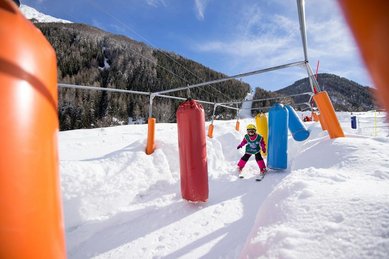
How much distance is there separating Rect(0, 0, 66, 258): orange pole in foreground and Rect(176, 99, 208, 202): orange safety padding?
244cm

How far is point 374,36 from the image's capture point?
0.56m

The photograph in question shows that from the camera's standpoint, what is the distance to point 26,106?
0.99 meters

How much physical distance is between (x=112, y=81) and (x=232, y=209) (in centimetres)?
7592

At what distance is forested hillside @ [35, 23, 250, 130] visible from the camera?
54.1m

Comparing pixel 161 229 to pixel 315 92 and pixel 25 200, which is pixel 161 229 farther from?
pixel 315 92

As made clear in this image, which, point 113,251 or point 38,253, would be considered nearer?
point 38,253

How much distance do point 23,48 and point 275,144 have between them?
5204 mm

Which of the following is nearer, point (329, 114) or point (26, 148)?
point (26, 148)

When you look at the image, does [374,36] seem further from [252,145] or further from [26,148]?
[252,145]

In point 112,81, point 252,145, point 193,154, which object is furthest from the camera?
point 112,81

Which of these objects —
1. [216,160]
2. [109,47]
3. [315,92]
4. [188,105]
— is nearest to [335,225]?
[188,105]

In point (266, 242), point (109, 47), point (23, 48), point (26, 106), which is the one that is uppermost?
point (109, 47)

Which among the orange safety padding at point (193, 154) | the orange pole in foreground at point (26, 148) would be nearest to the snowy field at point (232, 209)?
the orange safety padding at point (193, 154)

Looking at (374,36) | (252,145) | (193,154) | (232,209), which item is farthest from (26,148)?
(252,145)
